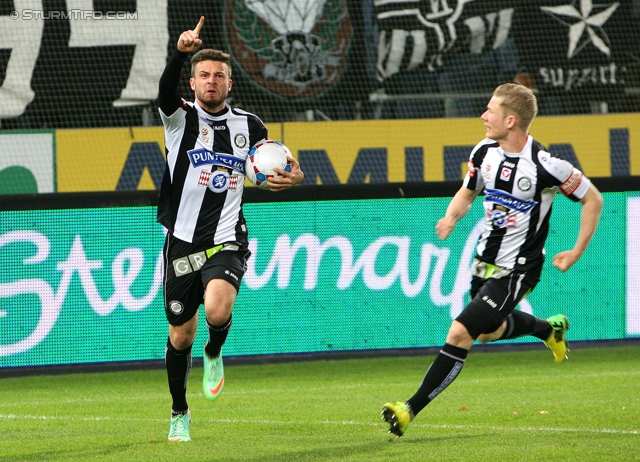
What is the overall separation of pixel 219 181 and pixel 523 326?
2.04 m

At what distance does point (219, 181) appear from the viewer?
18.8 ft

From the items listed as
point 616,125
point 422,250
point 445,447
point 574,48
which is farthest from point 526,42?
point 445,447

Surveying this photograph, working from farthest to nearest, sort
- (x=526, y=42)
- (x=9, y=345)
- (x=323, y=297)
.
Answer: (x=526, y=42), (x=323, y=297), (x=9, y=345)

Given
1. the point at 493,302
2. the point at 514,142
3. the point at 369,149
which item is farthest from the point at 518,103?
the point at 369,149

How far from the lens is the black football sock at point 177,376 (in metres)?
5.77

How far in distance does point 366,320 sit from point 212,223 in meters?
3.68

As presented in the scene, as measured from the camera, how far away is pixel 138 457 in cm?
527

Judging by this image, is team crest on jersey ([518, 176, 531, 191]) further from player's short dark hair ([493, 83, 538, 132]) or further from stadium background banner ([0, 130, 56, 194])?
stadium background banner ([0, 130, 56, 194])

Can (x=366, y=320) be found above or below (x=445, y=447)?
below

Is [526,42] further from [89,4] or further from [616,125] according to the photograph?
[89,4]

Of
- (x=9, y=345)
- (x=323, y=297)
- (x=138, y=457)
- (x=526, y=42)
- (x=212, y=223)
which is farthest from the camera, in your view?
(x=526, y=42)

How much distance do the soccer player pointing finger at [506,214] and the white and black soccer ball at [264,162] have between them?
952 millimetres

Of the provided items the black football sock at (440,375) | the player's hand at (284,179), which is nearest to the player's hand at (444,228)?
the black football sock at (440,375)

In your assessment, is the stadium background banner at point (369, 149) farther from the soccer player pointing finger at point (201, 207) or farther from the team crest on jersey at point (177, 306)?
the team crest on jersey at point (177, 306)
